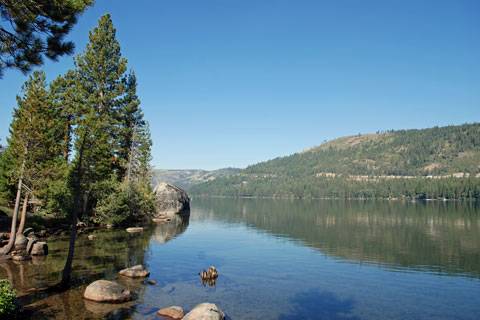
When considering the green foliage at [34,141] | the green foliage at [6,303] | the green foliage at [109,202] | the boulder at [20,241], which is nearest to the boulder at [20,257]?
the boulder at [20,241]

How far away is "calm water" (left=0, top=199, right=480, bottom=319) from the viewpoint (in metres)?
21.3

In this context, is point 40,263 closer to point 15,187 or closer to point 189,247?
point 189,247

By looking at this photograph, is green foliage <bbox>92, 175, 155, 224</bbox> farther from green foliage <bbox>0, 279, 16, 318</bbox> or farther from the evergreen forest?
green foliage <bbox>0, 279, 16, 318</bbox>

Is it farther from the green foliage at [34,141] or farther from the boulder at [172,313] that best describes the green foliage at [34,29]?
the green foliage at [34,141]

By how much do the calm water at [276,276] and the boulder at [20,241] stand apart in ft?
9.14

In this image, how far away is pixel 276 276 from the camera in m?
31.0

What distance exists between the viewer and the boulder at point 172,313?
742 inches

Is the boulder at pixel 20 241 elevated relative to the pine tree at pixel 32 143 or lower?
lower

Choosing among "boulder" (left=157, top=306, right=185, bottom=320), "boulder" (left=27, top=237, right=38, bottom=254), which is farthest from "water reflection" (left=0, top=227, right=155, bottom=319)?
"boulder" (left=27, top=237, right=38, bottom=254)

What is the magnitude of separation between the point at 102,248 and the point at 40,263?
9.68m

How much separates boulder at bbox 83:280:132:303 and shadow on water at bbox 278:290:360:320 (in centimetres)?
1036

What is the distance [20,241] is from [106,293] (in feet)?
66.2

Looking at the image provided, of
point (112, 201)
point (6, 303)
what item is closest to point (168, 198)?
point (112, 201)

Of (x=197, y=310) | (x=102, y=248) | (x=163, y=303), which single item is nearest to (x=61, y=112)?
(x=102, y=248)
